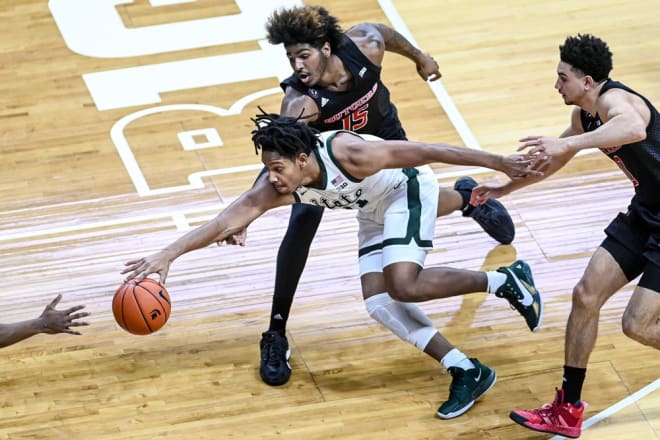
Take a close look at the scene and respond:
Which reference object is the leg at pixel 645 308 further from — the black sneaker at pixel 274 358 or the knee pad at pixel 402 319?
the black sneaker at pixel 274 358

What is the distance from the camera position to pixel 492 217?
24.0 ft

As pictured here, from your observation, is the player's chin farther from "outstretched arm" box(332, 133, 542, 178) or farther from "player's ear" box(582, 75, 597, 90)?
"player's ear" box(582, 75, 597, 90)

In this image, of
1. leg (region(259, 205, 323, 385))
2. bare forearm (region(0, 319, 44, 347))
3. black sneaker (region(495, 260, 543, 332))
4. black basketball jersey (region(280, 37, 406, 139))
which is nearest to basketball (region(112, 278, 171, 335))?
bare forearm (region(0, 319, 44, 347))

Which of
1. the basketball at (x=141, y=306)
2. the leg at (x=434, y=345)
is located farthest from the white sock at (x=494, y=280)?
the basketball at (x=141, y=306)

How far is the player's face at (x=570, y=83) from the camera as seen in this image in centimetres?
577

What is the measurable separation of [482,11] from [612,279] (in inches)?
179

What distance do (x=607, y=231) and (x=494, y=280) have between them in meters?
0.71

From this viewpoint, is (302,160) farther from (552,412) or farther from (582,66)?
(552,412)

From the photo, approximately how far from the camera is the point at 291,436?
612 cm

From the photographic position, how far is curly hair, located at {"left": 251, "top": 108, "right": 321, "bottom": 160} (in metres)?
5.80

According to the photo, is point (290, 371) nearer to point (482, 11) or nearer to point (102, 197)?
point (102, 197)

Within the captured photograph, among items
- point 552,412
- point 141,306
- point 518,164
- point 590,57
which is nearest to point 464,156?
point 518,164

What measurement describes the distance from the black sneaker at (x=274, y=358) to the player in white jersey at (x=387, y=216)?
564mm

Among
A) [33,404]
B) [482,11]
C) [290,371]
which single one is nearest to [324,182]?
[290,371]
